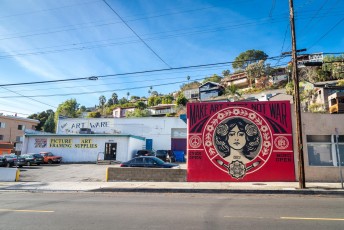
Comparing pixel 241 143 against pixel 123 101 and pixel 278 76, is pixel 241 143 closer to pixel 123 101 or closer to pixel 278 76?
pixel 278 76

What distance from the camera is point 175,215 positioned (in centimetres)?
757

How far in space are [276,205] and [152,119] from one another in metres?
34.8

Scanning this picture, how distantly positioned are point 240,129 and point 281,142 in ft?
8.54

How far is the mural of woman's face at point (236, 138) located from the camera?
53.2 feet

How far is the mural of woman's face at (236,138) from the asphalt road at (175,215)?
6.61 m

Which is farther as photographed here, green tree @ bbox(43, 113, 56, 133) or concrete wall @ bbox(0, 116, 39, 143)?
green tree @ bbox(43, 113, 56, 133)

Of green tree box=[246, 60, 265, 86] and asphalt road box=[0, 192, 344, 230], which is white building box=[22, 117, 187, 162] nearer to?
asphalt road box=[0, 192, 344, 230]

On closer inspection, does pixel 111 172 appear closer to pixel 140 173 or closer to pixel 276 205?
pixel 140 173

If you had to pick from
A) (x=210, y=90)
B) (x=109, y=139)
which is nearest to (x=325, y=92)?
(x=109, y=139)

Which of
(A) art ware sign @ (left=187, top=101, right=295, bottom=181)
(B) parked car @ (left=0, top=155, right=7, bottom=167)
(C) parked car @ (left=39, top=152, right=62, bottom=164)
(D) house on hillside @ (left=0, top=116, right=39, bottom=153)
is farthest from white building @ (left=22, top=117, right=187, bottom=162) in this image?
(A) art ware sign @ (left=187, top=101, right=295, bottom=181)

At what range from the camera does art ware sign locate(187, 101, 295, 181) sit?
15.8m

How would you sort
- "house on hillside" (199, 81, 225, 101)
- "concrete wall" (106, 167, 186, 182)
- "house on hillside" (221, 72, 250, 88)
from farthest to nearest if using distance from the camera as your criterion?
"house on hillside" (221, 72, 250, 88)
"house on hillside" (199, 81, 225, 101)
"concrete wall" (106, 167, 186, 182)

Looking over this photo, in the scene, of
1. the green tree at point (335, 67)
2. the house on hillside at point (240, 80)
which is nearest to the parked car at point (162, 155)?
the green tree at point (335, 67)

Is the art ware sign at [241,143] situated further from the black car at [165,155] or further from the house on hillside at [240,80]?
the house on hillside at [240,80]
